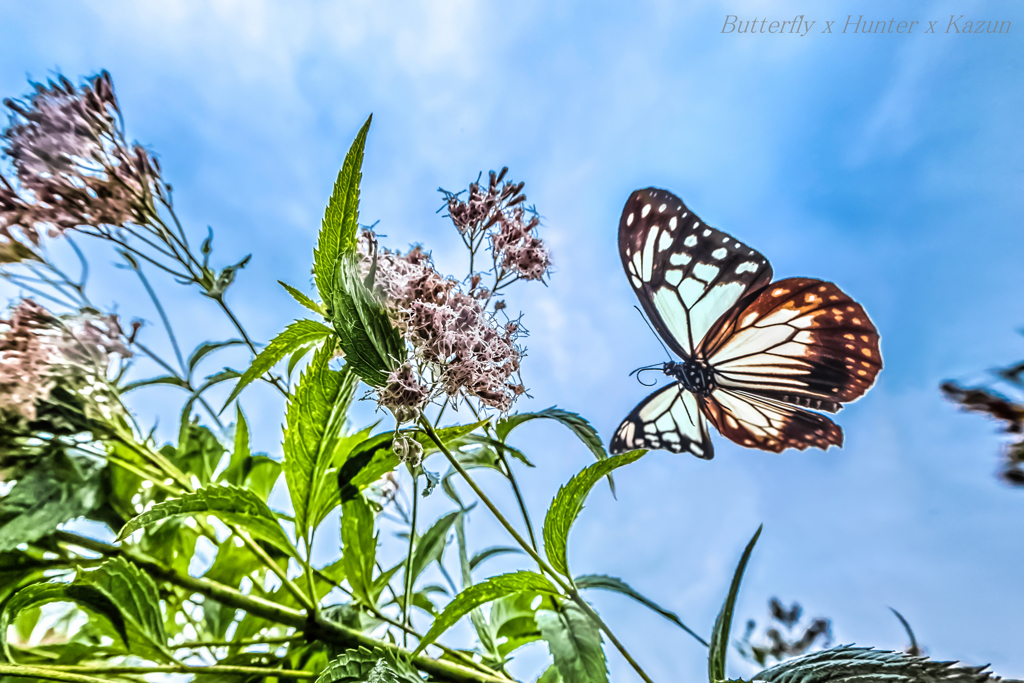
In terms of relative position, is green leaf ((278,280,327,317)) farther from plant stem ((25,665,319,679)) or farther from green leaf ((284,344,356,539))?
plant stem ((25,665,319,679))

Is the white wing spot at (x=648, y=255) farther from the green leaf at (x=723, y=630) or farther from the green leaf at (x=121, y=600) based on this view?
the green leaf at (x=121, y=600)

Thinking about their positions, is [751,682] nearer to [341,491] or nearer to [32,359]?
[341,491]

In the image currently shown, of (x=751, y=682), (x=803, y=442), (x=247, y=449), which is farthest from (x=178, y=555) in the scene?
(x=803, y=442)

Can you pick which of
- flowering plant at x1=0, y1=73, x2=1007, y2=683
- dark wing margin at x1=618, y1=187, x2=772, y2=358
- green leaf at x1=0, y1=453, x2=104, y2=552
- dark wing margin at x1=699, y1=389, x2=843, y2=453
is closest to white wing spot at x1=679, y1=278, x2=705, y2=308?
dark wing margin at x1=618, y1=187, x2=772, y2=358

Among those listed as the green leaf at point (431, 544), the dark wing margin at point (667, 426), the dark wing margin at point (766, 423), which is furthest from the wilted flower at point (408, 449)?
the dark wing margin at point (766, 423)

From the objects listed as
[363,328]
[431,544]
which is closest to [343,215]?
[363,328]
